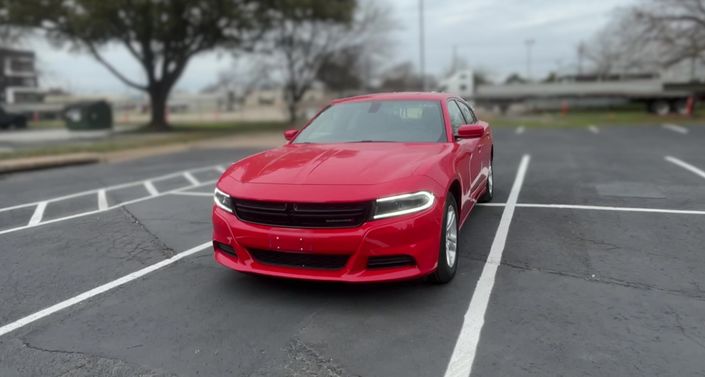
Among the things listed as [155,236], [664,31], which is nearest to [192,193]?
[155,236]

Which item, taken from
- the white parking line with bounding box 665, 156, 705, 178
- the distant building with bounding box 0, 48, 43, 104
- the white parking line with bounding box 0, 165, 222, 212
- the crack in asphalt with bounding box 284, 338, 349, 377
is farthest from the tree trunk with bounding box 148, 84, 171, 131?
the distant building with bounding box 0, 48, 43, 104

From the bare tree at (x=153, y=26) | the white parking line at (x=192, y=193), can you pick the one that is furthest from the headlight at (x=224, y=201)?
the bare tree at (x=153, y=26)

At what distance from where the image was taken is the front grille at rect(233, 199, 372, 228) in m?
3.68

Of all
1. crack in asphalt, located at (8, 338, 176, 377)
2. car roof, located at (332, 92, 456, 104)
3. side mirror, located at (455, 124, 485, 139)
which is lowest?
crack in asphalt, located at (8, 338, 176, 377)

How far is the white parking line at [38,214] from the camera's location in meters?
6.90

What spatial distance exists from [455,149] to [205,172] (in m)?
7.98

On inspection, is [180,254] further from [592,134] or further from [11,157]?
[592,134]

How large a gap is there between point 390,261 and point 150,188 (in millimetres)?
6957

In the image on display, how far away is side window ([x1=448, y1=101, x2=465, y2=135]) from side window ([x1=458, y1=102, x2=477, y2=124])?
224 millimetres

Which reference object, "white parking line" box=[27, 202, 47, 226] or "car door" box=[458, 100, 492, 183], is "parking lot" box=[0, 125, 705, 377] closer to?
"white parking line" box=[27, 202, 47, 226]

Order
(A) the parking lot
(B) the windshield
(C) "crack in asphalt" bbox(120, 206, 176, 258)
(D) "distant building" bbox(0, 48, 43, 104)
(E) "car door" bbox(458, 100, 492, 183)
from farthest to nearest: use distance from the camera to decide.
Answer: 1. (D) "distant building" bbox(0, 48, 43, 104)
2. (E) "car door" bbox(458, 100, 492, 183)
3. (C) "crack in asphalt" bbox(120, 206, 176, 258)
4. (B) the windshield
5. (A) the parking lot

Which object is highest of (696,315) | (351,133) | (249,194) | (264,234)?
(351,133)

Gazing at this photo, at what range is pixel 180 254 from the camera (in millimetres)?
5266

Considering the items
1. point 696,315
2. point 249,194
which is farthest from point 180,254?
point 696,315
